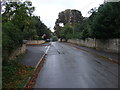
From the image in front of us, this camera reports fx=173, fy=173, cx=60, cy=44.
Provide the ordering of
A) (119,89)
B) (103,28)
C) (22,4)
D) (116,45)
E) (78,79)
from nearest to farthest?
(119,89) → (78,79) → (22,4) → (116,45) → (103,28)

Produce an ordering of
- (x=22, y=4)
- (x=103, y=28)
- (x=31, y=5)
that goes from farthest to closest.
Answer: (x=103, y=28) < (x=31, y=5) < (x=22, y=4)

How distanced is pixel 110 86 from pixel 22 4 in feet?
39.5

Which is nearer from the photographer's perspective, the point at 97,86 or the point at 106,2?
the point at 97,86

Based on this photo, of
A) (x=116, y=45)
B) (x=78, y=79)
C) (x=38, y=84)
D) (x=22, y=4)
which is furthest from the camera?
(x=116, y=45)

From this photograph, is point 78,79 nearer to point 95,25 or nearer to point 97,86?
point 97,86

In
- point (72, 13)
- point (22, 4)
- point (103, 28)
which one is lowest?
point (103, 28)

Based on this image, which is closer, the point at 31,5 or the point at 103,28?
the point at 31,5

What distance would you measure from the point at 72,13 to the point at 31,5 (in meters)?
76.6

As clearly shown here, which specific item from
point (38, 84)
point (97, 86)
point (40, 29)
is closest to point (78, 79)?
point (97, 86)

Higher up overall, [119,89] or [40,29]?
[40,29]

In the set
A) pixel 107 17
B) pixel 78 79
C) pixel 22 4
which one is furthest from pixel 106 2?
pixel 78 79

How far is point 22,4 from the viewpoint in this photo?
1614 cm

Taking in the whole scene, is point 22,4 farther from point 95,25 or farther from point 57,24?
point 57,24

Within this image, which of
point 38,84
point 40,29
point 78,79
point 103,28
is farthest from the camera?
point 40,29
